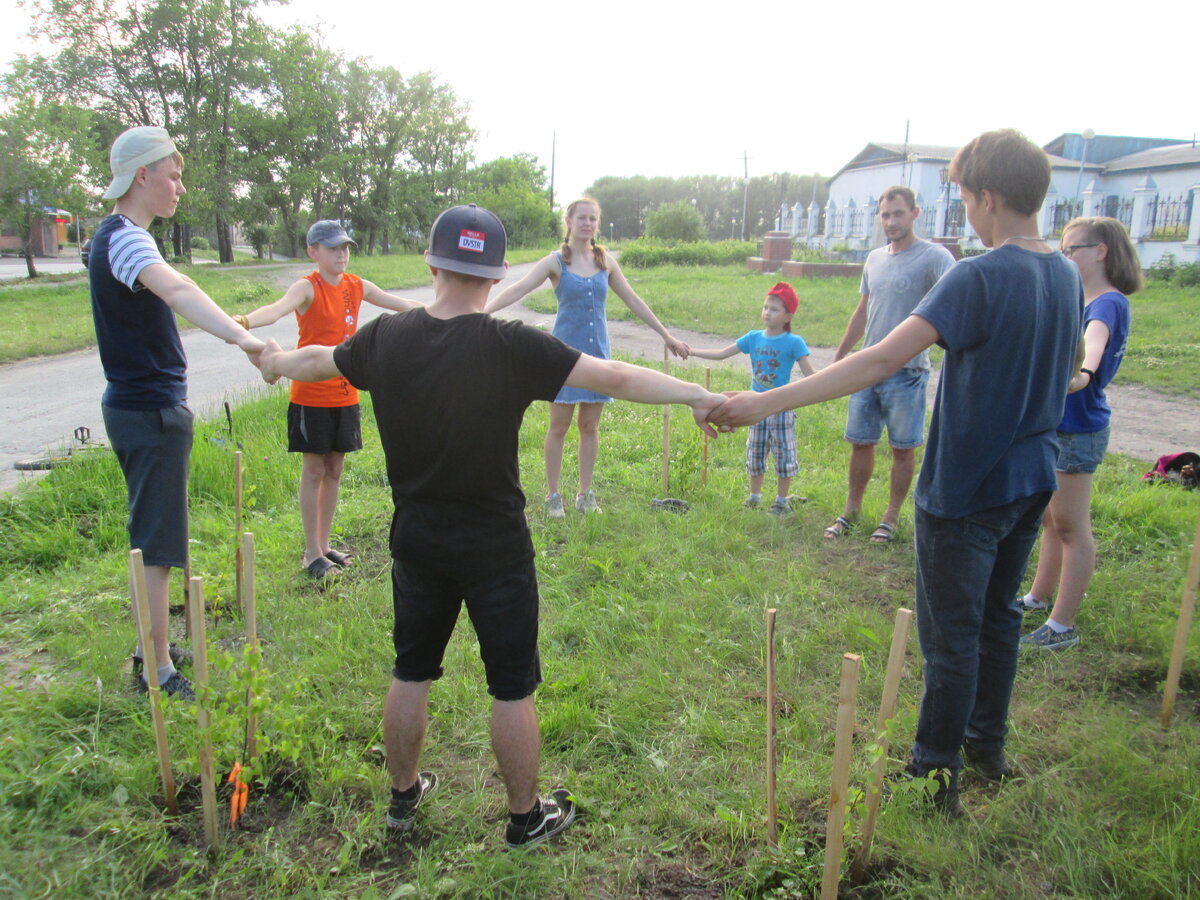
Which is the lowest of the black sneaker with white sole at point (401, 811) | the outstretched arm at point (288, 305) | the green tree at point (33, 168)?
the black sneaker with white sole at point (401, 811)

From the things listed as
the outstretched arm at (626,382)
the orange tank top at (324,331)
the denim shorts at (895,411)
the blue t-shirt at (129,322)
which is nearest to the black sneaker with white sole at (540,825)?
the outstretched arm at (626,382)

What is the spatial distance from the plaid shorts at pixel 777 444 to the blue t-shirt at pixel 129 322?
12.6 feet

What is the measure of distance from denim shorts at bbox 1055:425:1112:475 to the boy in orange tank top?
3.47 meters

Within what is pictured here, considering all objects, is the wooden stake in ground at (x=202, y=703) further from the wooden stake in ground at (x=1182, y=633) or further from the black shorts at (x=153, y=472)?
the wooden stake in ground at (x=1182, y=633)

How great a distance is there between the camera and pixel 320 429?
460cm

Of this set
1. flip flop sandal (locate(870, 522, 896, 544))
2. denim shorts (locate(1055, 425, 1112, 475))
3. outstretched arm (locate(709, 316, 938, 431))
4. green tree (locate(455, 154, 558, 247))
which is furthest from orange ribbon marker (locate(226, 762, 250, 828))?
green tree (locate(455, 154, 558, 247))

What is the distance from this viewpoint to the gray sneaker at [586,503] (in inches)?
231

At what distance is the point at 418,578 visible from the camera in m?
2.52

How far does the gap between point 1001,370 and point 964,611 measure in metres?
0.80

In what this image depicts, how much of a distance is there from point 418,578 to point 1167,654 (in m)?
3.54

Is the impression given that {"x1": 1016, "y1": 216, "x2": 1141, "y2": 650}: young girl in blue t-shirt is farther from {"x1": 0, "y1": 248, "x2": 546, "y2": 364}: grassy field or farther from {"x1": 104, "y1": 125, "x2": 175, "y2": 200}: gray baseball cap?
{"x1": 0, "y1": 248, "x2": 546, "y2": 364}: grassy field

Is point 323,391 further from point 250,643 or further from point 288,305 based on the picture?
point 250,643

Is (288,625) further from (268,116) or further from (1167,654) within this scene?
(268,116)

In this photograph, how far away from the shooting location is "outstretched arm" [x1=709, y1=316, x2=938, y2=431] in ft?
8.29
